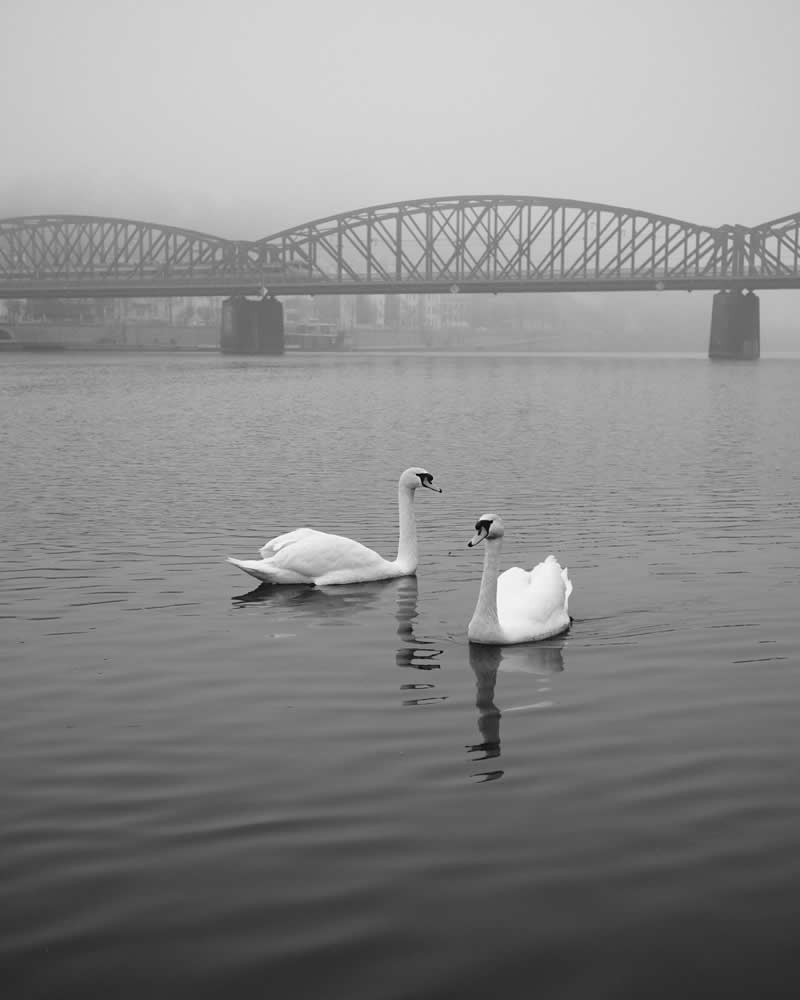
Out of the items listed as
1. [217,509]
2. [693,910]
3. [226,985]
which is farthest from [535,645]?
[217,509]

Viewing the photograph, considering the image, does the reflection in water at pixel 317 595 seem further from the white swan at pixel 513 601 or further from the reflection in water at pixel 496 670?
the reflection in water at pixel 496 670

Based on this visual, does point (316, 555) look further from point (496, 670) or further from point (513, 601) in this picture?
point (496, 670)

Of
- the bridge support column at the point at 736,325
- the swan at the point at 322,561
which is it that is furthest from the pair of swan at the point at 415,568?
the bridge support column at the point at 736,325

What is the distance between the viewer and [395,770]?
8.36 meters

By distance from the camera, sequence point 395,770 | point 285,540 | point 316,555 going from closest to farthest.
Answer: point 395,770
point 316,555
point 285,540

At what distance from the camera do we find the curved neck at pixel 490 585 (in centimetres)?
1149

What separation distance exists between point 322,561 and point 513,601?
3.02 meters

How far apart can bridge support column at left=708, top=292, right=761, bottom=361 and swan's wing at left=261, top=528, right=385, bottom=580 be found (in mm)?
178753

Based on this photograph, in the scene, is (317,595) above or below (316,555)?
below

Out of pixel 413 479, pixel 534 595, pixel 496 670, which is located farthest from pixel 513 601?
pixel 413 479

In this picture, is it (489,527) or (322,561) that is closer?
(489,527)

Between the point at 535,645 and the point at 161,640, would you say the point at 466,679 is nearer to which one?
the point at 535,645

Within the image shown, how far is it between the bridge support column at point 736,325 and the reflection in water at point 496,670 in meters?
182

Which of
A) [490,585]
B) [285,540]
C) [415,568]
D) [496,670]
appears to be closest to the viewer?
[496,670]
